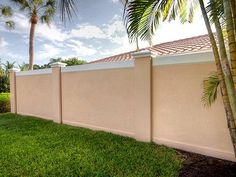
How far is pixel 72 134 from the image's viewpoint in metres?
7.89

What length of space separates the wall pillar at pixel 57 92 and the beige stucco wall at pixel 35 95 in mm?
464

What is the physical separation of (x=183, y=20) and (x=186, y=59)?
1.06 metres

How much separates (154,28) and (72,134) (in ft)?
16.1

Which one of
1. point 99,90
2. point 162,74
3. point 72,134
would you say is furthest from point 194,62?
point 72,134

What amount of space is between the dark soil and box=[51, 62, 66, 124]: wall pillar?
6.35 metres

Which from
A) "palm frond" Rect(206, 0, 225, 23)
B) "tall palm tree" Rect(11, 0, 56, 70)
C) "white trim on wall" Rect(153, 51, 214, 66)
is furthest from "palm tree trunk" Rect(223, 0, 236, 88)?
"tall palm tree" Rect(11, 0, 56, 70)

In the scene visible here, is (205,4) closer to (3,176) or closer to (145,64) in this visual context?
(145,64)

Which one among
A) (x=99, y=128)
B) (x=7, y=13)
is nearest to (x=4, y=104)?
(x=7, y=13)

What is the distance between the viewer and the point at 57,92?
1019 centimetres

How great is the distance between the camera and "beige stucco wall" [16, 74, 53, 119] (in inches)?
431

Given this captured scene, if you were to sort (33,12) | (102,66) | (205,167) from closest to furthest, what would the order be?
(205,167)
(102,66)
(33,12)

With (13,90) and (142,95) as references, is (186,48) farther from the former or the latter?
(13,90)

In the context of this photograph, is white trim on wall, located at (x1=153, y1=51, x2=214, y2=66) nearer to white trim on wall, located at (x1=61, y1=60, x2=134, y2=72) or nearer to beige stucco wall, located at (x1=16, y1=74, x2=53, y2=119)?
white trim on wall, located at (x1=61, y1=60, x2=134, y2=72)

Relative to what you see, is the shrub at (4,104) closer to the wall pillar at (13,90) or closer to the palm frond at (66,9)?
the wall pillar at (13,90)
